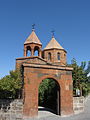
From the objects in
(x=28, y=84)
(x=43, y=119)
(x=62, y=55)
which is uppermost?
(x=62, y=55)

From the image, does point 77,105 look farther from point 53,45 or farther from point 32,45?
point 53,45

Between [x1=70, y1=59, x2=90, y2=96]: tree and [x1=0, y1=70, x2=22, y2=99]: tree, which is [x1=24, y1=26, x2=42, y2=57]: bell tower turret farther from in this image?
[x1=0, y1=70, x2=22, y2=99]: tree

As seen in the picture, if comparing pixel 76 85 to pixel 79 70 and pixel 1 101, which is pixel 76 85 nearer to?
pixel 79 70

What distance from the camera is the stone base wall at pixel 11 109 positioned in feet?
38.3

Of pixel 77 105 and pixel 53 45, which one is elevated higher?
pixel 53 45

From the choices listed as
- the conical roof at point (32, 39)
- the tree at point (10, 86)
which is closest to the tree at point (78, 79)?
the tree at point (10, 86)

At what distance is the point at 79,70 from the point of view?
1836 cm

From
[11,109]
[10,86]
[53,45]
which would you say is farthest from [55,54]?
[11,109]

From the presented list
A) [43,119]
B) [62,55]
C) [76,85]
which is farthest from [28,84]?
[62,55]

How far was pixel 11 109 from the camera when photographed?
11.8 metres

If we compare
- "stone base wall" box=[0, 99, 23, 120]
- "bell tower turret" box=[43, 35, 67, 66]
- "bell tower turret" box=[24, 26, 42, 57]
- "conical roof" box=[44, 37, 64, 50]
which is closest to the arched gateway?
"stone base wall" box=[0, 99, 23, 120]

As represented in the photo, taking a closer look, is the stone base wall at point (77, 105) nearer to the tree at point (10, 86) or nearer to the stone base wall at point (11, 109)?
the stone base wall at point (11, 109)

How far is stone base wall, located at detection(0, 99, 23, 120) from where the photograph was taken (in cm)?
1167

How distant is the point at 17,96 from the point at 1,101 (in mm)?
2062
